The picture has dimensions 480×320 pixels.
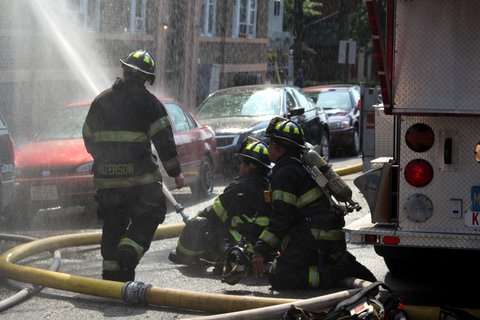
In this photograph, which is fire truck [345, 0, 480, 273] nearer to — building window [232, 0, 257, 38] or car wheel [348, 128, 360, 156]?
car wheel [348, 128, 360, 156]

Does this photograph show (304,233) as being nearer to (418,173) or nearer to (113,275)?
(418,173)

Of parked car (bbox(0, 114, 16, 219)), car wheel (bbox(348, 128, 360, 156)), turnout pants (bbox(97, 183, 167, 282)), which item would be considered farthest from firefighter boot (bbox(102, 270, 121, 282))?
car wheel (bbox(348, 128, 360, 156))

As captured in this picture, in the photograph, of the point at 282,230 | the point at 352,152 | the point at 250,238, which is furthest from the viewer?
the point at 352,152

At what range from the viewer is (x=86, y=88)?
23.5 metres

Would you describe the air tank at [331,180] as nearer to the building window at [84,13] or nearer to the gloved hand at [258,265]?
the gloved hand at [258,265]

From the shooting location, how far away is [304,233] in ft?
25.8

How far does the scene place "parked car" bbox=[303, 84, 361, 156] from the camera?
21.0m

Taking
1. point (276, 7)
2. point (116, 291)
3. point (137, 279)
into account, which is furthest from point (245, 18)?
point (116, 291)

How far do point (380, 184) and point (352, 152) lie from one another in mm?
14452

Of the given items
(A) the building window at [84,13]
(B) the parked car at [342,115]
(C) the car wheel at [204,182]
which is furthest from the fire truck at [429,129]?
(A) the building window at [84,13]

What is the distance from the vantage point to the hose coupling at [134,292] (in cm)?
722

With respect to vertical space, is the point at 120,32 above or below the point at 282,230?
above

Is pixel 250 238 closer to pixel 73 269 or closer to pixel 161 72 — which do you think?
pixel 73 269

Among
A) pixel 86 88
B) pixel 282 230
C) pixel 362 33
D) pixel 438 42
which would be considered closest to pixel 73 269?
pixel 282 230
